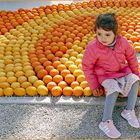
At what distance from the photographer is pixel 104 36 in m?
3.06

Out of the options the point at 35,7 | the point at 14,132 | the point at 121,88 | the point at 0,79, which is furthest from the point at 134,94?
the point at 35,7

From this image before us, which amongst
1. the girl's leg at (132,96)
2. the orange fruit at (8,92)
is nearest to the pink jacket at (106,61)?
the girl's leg at (132,96)

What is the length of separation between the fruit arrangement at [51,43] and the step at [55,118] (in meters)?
0.10

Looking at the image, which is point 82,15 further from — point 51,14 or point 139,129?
point 139,129

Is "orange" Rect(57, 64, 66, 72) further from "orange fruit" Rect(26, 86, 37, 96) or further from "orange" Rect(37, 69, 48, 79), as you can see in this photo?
"orange fruit" Rect(26, 86, 37, 96)

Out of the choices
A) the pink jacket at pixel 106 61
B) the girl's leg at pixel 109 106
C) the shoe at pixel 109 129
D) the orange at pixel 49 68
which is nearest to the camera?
the shoe at pixel 109 129

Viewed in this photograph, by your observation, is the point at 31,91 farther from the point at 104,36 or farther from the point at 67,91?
the point at 104,36

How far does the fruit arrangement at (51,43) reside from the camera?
3.51 m

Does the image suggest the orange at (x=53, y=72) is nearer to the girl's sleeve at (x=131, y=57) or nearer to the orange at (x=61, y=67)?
the orange at (x=61, y=67)

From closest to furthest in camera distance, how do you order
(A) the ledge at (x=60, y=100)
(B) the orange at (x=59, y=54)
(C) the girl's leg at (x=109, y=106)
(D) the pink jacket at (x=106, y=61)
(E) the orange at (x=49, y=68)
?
(C) the girl's leg at (x=109, y=106) < (D) the pink jacket at (x=106, y=61) < (A) the ledge at (x=60, y=100) < (E) the orange at (x=49, y=68) < (B) the orange at (x=59, y=54)

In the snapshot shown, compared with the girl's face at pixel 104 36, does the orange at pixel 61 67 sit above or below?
→ below

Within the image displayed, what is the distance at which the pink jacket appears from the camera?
3.19 metres

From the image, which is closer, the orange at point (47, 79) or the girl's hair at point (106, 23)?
the girl's hair at point (106, 23)

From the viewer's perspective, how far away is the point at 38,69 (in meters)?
3.69
